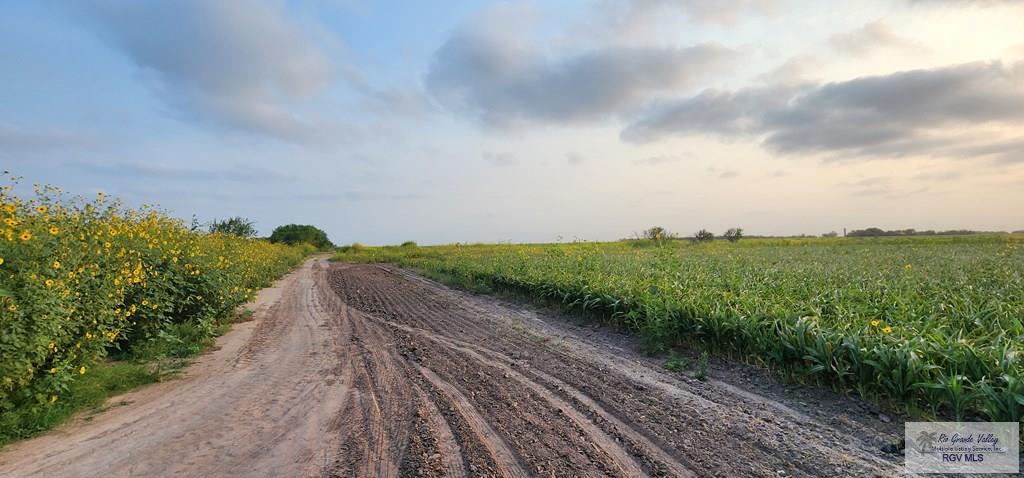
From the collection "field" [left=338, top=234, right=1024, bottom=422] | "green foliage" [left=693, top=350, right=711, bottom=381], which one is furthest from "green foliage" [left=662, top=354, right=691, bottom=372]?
"field" [left=338, top=234, right=1024, bottom=422]

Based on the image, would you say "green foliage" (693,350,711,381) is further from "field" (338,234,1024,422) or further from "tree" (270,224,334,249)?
"tree" (270,224,334,249)

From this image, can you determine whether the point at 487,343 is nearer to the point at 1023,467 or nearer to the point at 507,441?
the point at 507,441

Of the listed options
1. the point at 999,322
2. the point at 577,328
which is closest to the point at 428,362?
the point at 577,328

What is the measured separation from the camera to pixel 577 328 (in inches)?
301

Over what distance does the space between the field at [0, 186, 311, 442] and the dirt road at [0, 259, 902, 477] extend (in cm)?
46

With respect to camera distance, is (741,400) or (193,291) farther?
(193,291)

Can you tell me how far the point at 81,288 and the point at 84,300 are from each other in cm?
14

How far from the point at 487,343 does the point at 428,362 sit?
4.07ft

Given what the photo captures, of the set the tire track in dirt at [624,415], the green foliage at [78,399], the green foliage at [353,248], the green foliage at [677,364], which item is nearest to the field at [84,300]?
the green foliage at [78,399]

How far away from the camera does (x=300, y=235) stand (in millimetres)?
65938

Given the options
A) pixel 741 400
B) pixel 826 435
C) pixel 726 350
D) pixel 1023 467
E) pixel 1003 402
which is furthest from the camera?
pixel 726 350

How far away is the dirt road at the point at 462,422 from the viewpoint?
118 inches

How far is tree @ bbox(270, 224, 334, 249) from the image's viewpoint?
2554 inches

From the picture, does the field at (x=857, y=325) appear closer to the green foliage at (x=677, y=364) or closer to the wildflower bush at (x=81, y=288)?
the green foliage at (x=677, y=364)
